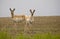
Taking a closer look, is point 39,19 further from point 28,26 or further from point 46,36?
point 46,36

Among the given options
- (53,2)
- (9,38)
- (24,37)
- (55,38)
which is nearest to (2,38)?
(9,38)

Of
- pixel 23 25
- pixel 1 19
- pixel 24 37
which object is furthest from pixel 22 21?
pixel 24 37

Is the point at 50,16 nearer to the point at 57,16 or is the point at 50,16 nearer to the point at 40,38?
the point at 57,16

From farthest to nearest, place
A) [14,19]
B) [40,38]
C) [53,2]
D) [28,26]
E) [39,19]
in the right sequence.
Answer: [39,19]
[53,2]
[14,19]
[28,26]
[40,38]

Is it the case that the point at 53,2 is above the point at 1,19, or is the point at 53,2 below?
above

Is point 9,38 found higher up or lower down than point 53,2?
lower down

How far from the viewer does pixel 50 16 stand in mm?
3459

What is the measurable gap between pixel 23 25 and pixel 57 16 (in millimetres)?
955

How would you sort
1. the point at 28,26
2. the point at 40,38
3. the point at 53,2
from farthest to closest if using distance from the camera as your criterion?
the point at 53,2, the point at 28,26, the point at 40,38

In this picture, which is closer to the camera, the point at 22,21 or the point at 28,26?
the point at 28,26

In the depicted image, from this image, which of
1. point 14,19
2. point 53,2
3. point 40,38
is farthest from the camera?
point 53,2

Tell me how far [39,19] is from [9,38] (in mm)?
1888

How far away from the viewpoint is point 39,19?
3285mm

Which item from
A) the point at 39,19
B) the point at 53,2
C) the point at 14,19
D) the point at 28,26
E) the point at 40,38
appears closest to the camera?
the point at 40,38
